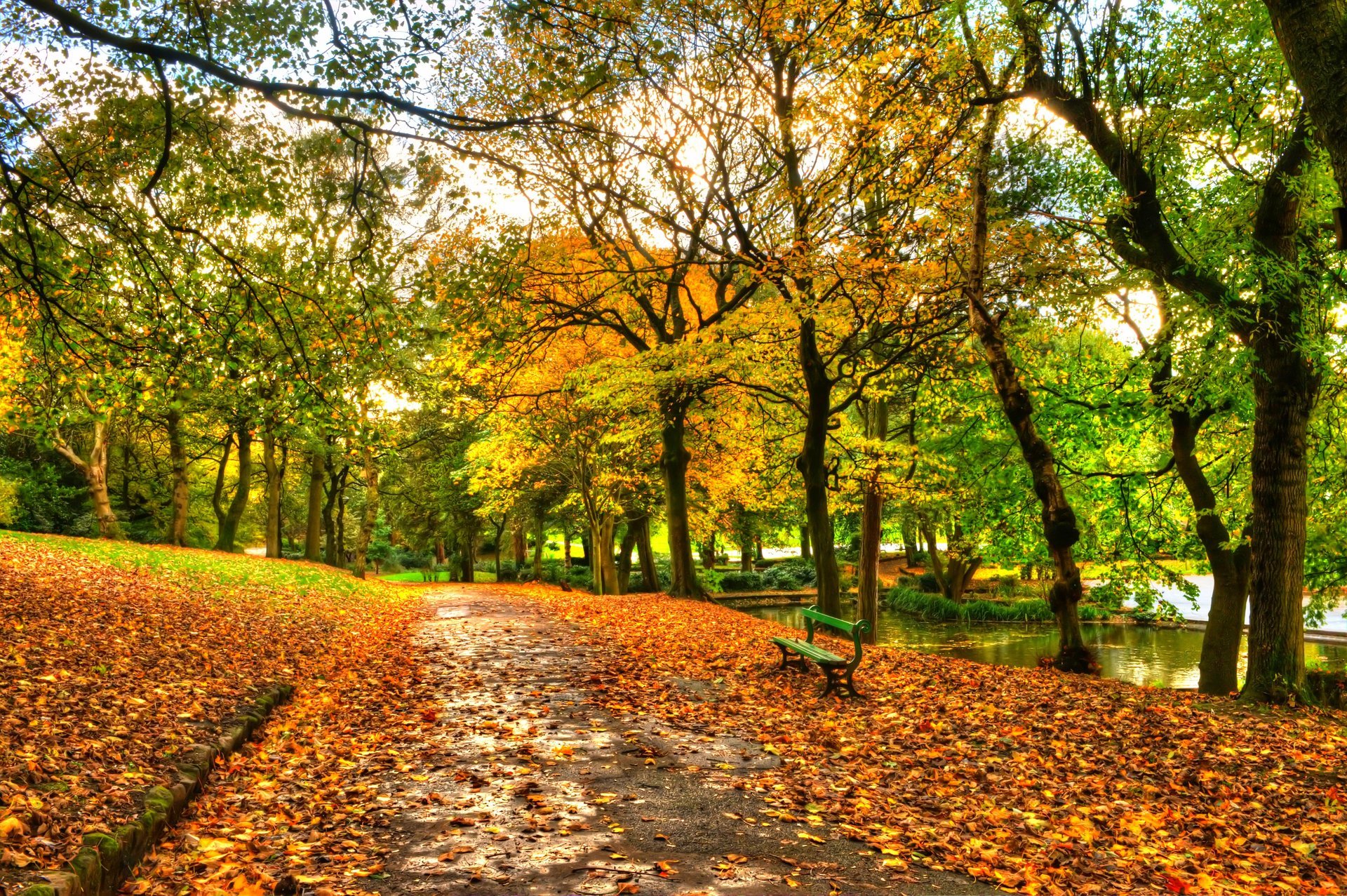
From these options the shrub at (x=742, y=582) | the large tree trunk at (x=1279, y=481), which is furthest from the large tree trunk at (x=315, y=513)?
the large tree trunk at (x=1279, y=481)

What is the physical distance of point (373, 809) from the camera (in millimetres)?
4926

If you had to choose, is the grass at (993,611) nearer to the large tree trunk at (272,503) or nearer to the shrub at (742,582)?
the shrub at (742,582)

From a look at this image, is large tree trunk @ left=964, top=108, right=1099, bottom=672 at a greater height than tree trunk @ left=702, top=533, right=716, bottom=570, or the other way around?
large tree trunk @ left=964, top=108, right=1099, bottom=672

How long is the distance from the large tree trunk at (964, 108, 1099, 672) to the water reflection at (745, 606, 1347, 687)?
5.81 m

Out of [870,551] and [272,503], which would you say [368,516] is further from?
[870,551]

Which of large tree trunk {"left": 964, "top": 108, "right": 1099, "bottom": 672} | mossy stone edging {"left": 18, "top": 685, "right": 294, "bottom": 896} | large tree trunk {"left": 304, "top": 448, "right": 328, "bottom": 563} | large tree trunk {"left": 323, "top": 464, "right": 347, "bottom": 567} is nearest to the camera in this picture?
mossy stone edging {"left": 18, "top": 685, "right": 294, "bottom": 896}

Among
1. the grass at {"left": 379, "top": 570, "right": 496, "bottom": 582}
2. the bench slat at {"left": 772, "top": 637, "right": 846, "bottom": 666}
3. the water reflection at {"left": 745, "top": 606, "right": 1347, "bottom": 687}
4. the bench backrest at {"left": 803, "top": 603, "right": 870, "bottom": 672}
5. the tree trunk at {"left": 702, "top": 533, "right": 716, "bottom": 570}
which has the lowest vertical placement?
the water reflection at {"left": 745, "top": 606, "right": 1347, "bottom": 687}

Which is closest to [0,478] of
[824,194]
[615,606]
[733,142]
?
[615,606]

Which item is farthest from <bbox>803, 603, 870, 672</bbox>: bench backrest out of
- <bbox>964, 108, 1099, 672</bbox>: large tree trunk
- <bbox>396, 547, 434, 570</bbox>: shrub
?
<bbox>396, 547, 434, 570</bbox>: shrub

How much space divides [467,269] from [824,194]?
637 cm

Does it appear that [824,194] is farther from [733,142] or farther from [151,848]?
[151,848]

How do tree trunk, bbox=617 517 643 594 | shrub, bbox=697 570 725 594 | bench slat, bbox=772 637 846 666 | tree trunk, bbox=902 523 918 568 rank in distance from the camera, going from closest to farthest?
bench slat, bbox=772 637 846 666
tree trunk, bbox=617 517 643 594
shrub, bbox=697 570 725 594
tree trunk, bbox=902 523 918 568

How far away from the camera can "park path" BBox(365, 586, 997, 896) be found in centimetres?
396

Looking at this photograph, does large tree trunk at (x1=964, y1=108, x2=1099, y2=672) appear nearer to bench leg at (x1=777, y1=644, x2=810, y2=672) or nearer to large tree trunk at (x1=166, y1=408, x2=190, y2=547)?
bench leg at (x1=777, y1=644, x2=810, y2=672)
